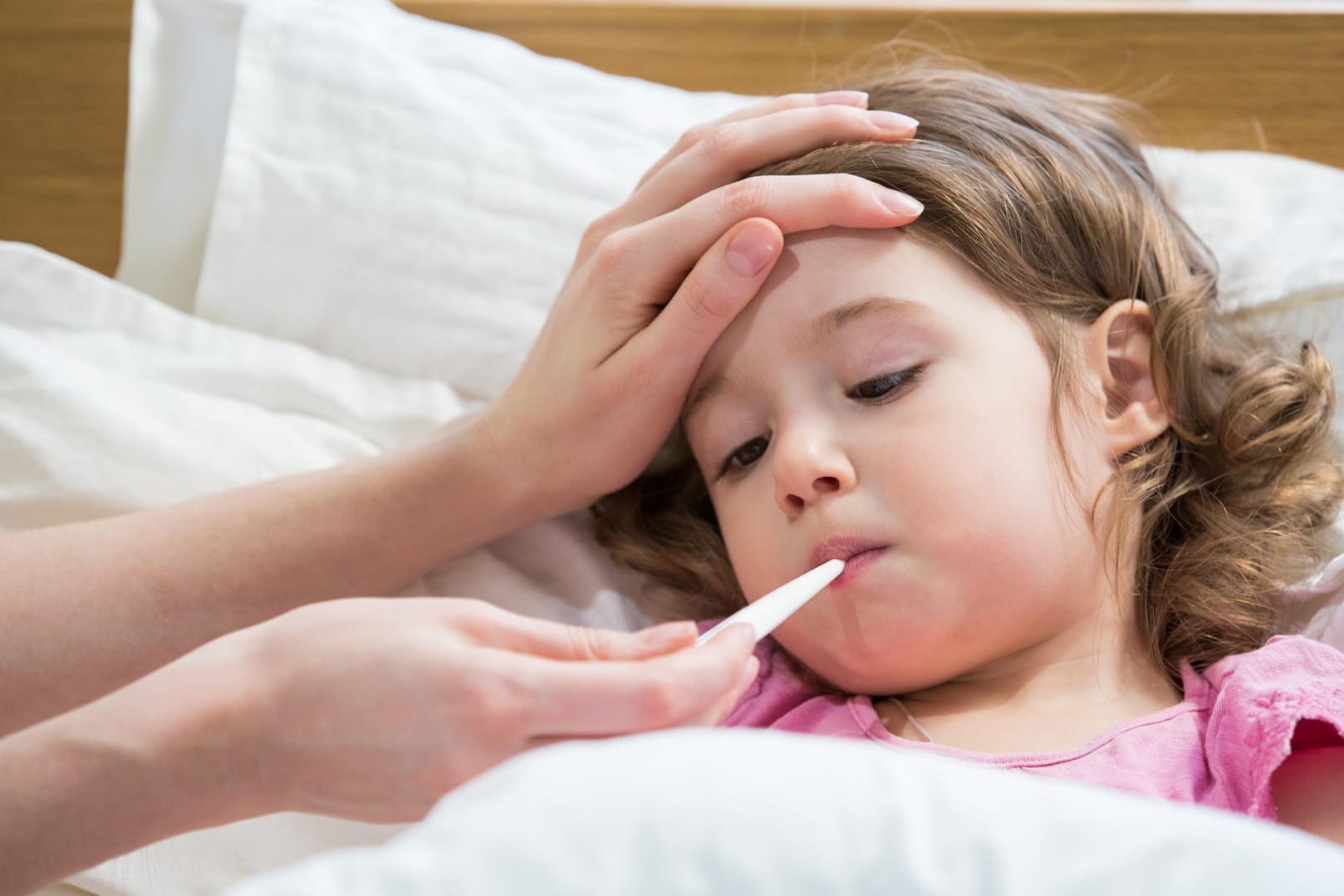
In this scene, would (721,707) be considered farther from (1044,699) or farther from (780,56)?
(780,56)

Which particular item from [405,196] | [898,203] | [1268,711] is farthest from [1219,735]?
[405,196]

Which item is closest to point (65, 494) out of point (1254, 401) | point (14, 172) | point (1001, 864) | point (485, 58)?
point (14, 172)

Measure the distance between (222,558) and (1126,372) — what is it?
78cm

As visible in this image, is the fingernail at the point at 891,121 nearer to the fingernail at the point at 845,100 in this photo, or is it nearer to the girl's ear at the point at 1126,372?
the fingernail at the point at 845,100

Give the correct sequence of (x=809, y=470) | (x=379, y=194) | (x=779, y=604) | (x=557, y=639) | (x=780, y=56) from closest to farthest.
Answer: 1. (x=557, y=639)
2. (x=779, y=604)
3. (x=809, y=470)
4. (x=379, y=194)
5. (x=780, y=56)

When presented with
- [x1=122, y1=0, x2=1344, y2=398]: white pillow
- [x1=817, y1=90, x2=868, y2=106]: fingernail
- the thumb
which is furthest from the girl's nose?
[x1=122, y1=0, x2=1344, y2=398]: white pillow

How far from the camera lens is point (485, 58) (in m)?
1.34

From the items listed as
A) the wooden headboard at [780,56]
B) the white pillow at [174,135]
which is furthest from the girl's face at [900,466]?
the white pillow at [174,135]

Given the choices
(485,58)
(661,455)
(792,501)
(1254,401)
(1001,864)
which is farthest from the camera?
(485,58)

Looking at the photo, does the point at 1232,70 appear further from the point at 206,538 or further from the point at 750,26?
the point at 206,538

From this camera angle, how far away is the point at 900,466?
2.89ft

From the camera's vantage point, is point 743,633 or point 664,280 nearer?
point 743,633

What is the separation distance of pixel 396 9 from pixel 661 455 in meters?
0.65

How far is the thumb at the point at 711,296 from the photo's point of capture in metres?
0.92
